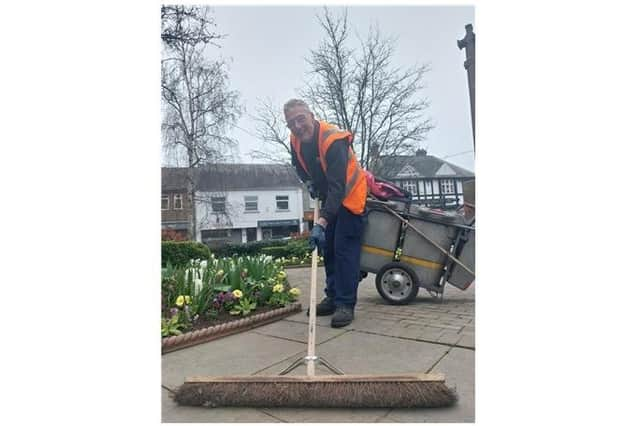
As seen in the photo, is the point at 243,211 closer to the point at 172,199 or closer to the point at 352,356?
Answer: the point at 172,199

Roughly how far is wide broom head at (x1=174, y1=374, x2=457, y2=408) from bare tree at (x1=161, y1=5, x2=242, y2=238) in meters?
1.96

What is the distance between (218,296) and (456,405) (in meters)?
1.57

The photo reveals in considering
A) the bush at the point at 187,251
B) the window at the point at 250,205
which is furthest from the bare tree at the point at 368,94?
the window at the point at 250,205

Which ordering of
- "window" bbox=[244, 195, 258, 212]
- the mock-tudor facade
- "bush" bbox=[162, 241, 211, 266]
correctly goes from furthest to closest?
"window" bbox=[244, 195, 258, 212] → "bush" bbox=[162, 241, 211, 266] → the mock-tudor facade

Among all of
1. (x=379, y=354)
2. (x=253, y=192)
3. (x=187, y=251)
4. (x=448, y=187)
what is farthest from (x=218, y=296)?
(x=253, y=192)

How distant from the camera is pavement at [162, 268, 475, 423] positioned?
1303 mm

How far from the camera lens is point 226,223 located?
419 inches

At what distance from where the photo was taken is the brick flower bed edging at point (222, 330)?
187 cm

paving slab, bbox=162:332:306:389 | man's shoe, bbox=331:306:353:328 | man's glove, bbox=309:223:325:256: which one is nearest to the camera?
paving slab, bbox=162:332:306:389

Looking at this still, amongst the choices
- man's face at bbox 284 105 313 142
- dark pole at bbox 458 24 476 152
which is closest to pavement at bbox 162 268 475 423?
dark pole at bbox 458 24 476 152

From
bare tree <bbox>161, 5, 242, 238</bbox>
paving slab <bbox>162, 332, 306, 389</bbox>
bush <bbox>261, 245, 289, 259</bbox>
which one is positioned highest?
bare tree <bbox>161, 5, 242, 238</bbox>

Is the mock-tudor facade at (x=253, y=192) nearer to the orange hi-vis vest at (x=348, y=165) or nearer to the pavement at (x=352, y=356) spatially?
the orange hi-vis vest at (x=348, y=165)

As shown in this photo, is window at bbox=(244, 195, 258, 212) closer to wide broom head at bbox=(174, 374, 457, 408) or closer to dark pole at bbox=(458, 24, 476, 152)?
dark pole at bbox=(458, 24, 476, 152)
